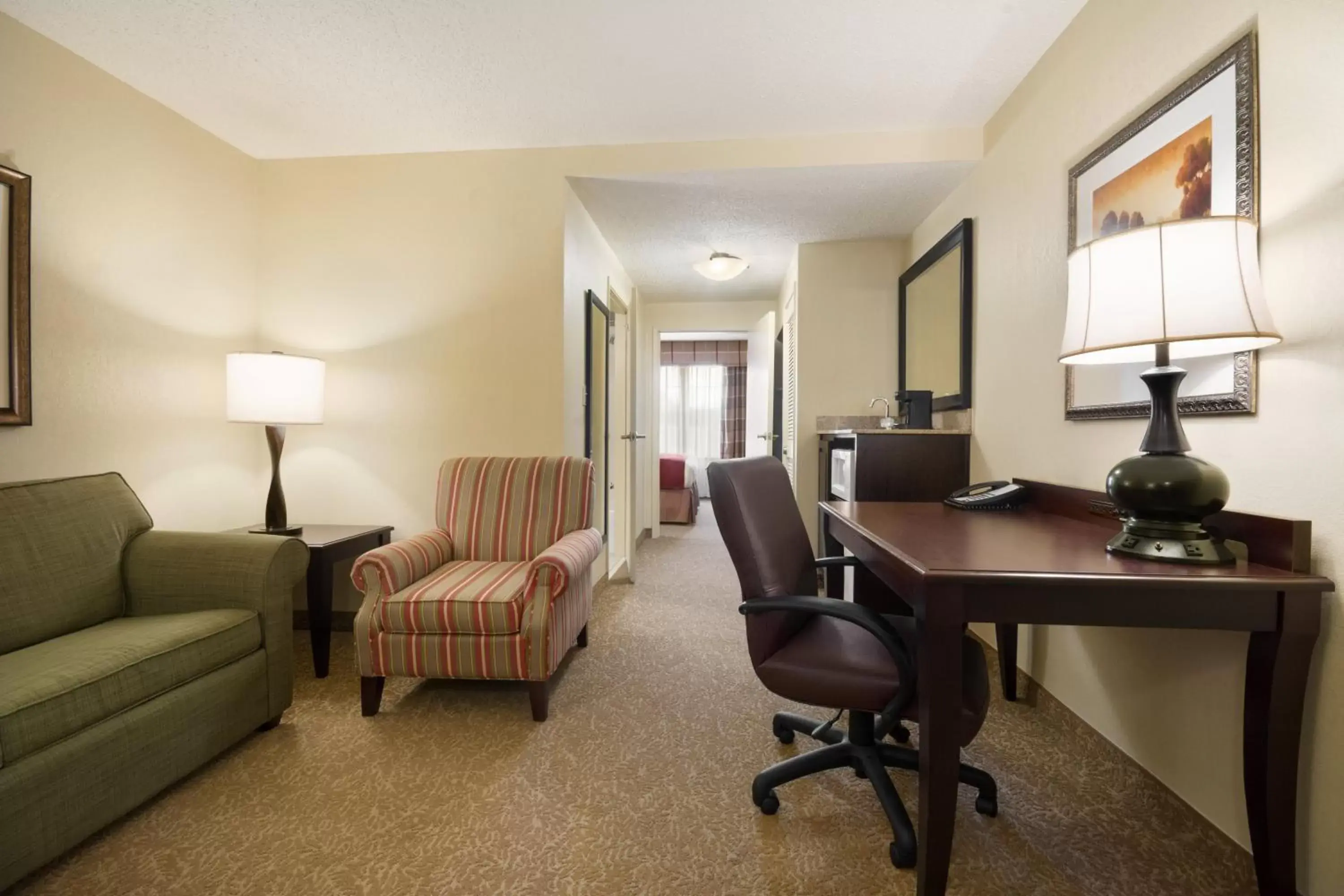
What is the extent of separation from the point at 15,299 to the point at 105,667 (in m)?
1.41

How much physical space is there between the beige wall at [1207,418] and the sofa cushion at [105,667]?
260 cm

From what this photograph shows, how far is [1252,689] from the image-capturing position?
1.03 metres

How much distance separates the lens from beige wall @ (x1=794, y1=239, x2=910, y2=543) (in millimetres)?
3555

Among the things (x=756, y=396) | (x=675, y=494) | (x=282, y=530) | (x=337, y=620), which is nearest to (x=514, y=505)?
(x=282, y=530)

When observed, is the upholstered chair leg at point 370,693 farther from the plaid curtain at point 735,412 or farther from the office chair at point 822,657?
the plaid curtain at point 735,412

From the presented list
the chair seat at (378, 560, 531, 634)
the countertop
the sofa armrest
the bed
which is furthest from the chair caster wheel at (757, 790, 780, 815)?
the bed

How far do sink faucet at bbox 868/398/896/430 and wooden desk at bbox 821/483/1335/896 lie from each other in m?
1.90

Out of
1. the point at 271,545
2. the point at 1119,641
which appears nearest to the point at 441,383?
the point at 271,545

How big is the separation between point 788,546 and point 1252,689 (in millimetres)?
941

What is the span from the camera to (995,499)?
184 cm

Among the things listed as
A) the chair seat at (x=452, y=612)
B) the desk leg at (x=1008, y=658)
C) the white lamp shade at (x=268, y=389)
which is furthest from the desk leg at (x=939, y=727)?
the white lamp shade at (x=268, y=389)

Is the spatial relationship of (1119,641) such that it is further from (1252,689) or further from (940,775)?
(940,775)

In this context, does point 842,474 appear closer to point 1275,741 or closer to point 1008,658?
point 1008,658

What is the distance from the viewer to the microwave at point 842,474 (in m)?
2.75
